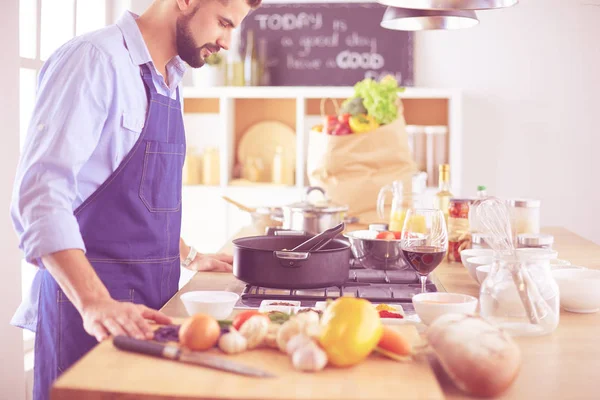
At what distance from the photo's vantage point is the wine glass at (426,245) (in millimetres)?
1604

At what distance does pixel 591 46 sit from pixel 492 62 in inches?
25.5

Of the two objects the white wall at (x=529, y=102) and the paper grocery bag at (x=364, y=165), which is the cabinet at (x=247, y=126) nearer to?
the white wall at (x=529, y=102)

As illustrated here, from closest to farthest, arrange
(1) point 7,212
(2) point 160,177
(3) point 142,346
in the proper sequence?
1. (3) point 142,346
2. (2) point 160,177
3. (1) point 7,212

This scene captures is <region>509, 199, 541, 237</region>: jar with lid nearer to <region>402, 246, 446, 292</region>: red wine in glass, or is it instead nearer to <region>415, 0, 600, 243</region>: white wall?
<region>402, 246, 446, 292</region>: red wine in glass

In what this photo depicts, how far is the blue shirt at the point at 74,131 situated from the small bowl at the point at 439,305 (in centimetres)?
66

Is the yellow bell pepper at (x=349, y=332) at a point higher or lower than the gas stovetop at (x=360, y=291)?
higher

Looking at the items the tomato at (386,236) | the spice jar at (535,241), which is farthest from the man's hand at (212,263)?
the spice jar at (535,241)

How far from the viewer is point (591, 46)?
476 centimetres

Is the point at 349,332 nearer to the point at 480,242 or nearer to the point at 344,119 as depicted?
the point at 480,242

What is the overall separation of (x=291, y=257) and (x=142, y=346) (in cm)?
52

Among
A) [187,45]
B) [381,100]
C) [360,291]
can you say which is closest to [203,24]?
[187,45]

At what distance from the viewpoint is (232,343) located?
1.11 metres

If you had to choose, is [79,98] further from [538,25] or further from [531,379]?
[538,25]

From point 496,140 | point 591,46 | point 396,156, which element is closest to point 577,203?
point 496,140
